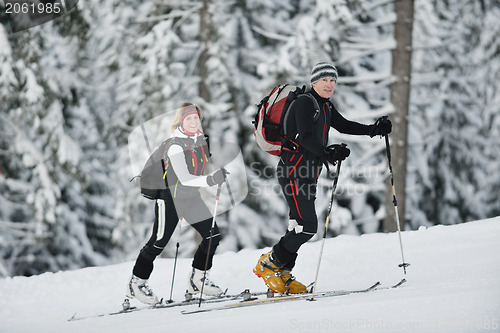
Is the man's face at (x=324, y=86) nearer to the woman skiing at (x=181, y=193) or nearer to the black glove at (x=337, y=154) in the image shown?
the black glove at (x=337, y=154)

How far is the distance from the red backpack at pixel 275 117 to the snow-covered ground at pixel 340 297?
1.61 m

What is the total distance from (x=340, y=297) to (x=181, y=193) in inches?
77.8

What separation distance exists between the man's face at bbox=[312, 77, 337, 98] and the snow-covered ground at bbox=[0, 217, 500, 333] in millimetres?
2003

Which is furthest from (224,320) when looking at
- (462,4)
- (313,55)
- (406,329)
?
(462,4)

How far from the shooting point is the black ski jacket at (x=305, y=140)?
16.0 feet

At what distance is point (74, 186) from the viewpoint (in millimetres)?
16906

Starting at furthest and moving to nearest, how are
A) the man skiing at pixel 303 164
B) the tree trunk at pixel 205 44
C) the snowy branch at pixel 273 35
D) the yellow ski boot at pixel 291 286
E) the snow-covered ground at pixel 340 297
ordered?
the tree trunk at pixel 205 44
the snowy branch at pixel 273 35
the yellow ski boot at pixel 291 286
the man skiing at pixel 303 164
the snow-covered ground at pixel 340 297

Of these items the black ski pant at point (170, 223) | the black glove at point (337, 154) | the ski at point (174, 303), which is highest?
the black glove at point (337, 154)

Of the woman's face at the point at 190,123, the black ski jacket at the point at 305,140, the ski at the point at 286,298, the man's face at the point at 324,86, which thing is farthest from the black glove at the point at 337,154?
the woman's face at the point at 190,123

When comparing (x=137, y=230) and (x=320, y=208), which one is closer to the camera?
(x=320, y=208)

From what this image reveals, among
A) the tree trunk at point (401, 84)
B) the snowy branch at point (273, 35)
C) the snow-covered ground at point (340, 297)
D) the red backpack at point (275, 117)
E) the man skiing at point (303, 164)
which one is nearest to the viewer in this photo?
the snow-covered ground at point (340, 297)

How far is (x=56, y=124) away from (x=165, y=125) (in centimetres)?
272

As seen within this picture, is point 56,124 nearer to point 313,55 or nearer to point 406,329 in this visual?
point 313,55

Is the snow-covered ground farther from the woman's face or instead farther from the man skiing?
the woman's face
